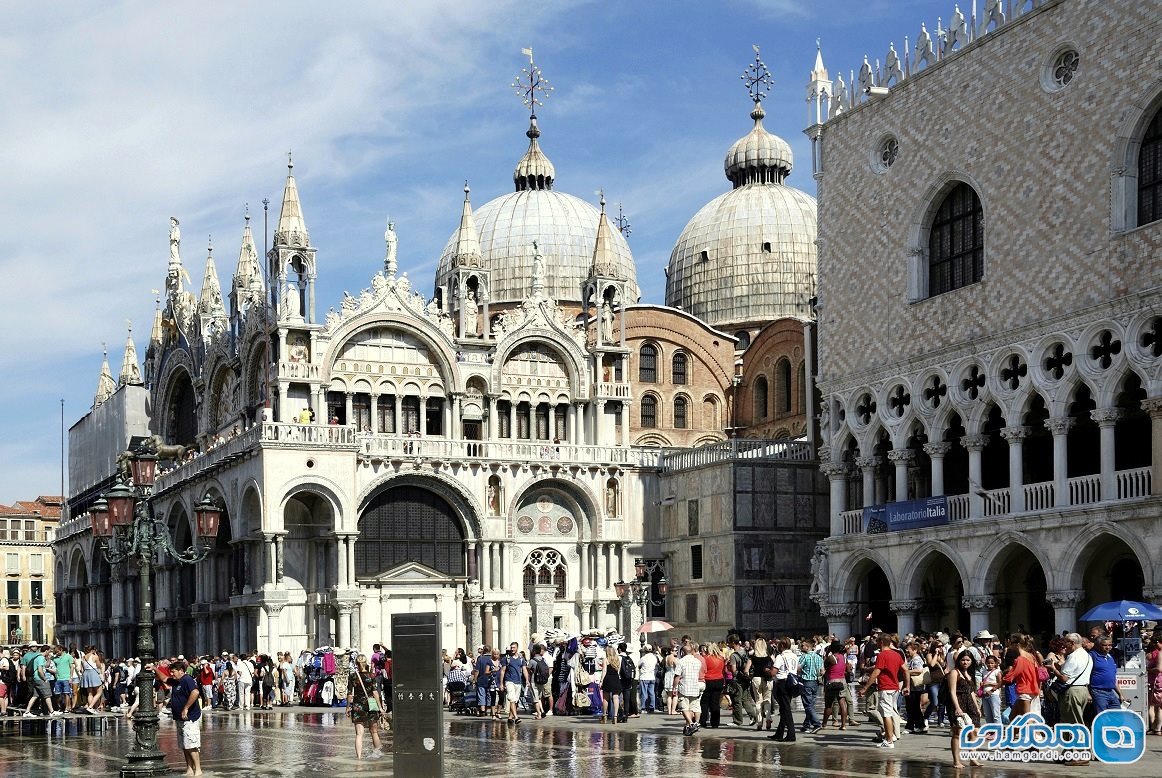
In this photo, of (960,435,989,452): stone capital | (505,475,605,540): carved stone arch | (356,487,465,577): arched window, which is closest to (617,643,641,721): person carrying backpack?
(960,435,989,452): stone capital

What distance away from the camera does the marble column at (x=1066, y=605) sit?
120 ft

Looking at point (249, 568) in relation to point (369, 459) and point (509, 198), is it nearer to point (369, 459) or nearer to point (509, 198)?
point (369, 459)

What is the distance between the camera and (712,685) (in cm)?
2872

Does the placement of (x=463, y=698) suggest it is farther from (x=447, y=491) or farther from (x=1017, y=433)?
(x=447, y=491)

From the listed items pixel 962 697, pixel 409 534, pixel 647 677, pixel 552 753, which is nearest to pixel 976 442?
pixel 647 677

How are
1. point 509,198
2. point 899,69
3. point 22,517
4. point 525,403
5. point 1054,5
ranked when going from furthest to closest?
point 22,517 < point 509,198 < point 525,403 < point 899,69 < point 1054,5

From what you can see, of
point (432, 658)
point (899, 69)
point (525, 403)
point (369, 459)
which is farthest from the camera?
point (525, 403)

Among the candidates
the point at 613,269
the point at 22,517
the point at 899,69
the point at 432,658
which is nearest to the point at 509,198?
the point at 613,269

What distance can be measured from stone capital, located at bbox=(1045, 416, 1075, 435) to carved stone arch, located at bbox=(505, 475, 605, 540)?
17.8 metres

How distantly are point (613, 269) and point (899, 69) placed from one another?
1509 cm

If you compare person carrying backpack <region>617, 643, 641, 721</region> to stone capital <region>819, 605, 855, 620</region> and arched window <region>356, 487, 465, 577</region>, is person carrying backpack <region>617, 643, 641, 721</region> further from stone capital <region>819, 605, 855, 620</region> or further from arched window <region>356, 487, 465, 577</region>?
arched window <region>356, 487, 465, 577</region>

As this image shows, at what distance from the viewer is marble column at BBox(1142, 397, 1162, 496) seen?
34.2 meters

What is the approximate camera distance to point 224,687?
39406 mm

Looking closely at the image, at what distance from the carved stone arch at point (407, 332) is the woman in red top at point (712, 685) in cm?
2344
